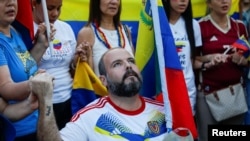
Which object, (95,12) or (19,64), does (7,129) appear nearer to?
(19,64)

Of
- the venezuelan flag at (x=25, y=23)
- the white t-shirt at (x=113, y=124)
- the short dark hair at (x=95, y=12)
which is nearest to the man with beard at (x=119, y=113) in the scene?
the white t-shirt at (x=113, y=124)

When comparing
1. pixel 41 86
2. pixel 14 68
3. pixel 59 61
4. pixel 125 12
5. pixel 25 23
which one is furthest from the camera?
pixel 125 12

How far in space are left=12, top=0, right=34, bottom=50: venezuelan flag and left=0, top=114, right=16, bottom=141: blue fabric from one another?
678mm

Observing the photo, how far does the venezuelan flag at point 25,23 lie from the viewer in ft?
11.3

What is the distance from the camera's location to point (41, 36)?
3512 mm

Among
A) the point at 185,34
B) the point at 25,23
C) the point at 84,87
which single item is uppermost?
the point at 25,23

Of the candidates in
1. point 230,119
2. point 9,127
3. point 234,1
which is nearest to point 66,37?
point 9,127

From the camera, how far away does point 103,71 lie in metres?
3.50

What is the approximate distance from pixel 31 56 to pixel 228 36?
1.89 meters

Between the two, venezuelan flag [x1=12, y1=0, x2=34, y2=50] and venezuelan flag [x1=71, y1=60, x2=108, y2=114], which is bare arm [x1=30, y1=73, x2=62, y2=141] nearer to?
venezuelan flag [x1=12, y1=0, x2=34, y2=50]

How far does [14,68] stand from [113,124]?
0.61 m

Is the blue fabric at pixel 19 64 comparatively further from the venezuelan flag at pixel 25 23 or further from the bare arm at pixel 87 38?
the bare arm at pixel 87 38

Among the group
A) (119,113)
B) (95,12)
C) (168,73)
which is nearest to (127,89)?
(119,113)

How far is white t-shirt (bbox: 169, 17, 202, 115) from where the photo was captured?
450cm
